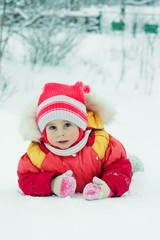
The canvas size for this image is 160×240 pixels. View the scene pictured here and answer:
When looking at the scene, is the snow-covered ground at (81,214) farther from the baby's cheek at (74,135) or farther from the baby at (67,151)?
the baby's cheek at (74,135)

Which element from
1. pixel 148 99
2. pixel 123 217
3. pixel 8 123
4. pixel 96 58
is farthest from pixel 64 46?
pixel 123 217

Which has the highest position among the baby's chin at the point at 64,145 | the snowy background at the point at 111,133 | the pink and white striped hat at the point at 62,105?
the pink and white striped hat at the point at 62,105

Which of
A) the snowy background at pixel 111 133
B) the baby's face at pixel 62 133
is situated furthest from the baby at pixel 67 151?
the snowy background at pixel 111 133

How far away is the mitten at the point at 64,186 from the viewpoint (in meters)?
1.85

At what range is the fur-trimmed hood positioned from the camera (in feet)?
6.69

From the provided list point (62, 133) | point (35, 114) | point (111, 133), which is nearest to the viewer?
point (62, 133)

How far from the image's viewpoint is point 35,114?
2.14 meters

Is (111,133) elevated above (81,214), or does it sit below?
below

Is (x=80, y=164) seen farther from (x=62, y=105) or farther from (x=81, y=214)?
(x=81, y=214)

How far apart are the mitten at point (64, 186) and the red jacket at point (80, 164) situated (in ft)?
0.25

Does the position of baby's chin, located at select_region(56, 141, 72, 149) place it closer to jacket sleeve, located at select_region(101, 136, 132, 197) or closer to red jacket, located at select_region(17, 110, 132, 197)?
red jacket, located at select_region(17, 110, 132, 197)

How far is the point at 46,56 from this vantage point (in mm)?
7828

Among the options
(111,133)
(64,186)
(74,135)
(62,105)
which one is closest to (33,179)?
(64,186)

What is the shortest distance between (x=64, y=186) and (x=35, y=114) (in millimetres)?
517
